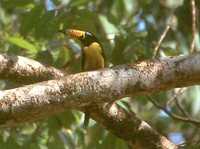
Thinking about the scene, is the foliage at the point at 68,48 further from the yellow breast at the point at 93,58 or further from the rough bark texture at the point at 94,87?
the rough bark texture at the point at 94,87

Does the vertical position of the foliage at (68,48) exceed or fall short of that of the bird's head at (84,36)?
it falls short

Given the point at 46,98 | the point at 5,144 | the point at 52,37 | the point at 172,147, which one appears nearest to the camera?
the point at 46,98

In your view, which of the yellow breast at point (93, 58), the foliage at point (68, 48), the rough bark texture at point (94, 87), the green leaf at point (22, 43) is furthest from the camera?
the green leaf at point (22, 43)

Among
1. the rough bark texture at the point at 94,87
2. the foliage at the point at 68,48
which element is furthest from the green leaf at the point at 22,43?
the rough bark texture at the point at 94,87

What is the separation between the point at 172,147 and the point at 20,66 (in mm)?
944

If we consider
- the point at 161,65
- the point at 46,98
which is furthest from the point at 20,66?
the point at 161,65

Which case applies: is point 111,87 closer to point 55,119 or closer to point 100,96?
point 100,96

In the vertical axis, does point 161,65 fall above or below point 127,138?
above

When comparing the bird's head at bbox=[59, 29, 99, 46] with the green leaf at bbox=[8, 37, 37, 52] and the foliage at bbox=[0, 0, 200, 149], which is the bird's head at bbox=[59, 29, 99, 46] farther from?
the green leaf at bbox=[8, 37, 37, 52]

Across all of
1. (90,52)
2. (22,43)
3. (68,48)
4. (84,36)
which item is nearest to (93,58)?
(90,52)

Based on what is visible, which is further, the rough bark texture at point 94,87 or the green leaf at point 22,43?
the green leaf at point 22,43

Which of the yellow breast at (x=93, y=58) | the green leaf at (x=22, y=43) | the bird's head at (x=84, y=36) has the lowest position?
the green leaf at (x=22, y=43)

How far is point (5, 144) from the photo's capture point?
3.97 metres

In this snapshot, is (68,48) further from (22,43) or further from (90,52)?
(90,52)
